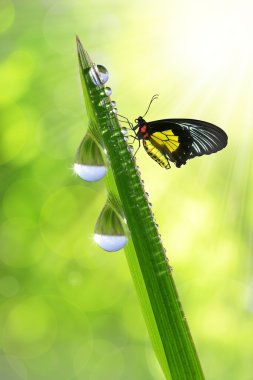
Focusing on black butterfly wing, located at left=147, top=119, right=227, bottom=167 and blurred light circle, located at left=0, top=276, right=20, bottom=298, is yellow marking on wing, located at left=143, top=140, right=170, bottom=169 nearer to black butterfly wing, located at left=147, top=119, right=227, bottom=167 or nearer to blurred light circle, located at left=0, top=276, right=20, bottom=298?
black butterfly wing, located at left=147, top=119, right=227, bottom=167

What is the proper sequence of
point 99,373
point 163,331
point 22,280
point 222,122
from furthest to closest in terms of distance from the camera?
point 222,122
point 99,373
point 22,280
point 163,331

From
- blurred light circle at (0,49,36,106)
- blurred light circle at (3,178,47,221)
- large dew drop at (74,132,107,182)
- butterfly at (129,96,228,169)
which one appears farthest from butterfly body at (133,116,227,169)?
blurred light circle at (0,49,36,106)

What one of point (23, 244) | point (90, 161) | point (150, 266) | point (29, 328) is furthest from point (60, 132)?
point (150, 266)

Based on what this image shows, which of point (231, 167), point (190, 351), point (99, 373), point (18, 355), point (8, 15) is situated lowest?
point (190, 351)

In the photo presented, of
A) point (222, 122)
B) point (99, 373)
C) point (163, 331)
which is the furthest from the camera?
point (222, 122)

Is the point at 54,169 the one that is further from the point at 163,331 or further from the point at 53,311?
the point at 163,331

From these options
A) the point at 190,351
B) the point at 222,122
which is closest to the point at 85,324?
the point at 222,122
